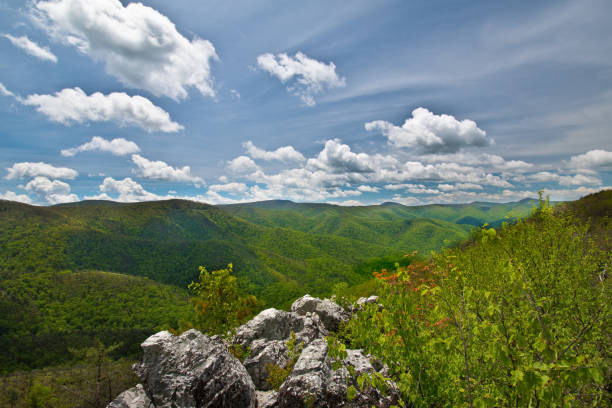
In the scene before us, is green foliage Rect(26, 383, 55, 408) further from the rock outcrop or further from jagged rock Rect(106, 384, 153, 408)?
the rock outcrop

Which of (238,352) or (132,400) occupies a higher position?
(132,400)

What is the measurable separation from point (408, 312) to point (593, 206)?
9454 centimetres

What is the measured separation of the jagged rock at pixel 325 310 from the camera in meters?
24.7

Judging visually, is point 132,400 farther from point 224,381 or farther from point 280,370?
point 280,370

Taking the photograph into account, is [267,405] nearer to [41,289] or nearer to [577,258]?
[577,258]

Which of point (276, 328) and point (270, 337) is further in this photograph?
point (276, 328)

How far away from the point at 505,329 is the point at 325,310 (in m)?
22.8

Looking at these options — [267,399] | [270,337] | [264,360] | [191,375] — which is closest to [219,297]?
[264,360]

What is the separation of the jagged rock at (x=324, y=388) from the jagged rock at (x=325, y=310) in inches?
528

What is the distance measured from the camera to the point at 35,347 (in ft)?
323

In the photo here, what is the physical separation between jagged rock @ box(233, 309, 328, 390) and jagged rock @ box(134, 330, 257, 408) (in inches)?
115

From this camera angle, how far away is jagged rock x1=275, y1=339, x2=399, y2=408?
9.70 m

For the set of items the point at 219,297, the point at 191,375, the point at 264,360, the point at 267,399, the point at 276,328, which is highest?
the point at 219,297

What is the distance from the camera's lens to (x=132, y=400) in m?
10.9
